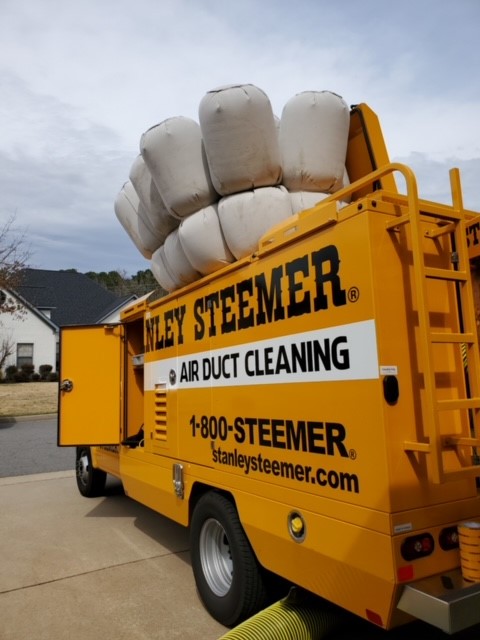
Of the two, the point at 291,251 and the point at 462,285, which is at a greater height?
the point at 291,251

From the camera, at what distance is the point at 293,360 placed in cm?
311

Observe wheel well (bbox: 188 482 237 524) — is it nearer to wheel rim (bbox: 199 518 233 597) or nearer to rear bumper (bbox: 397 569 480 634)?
wheel rim (bbox: 199 518 233 597)

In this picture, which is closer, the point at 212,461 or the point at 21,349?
the point at 212,461

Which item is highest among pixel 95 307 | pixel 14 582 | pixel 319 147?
pixel 95 307

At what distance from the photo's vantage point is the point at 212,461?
3.91 m

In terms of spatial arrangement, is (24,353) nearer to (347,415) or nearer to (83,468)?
(83,468)

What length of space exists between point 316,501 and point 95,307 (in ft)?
126

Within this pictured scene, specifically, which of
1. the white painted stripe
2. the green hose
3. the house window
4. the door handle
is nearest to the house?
the house window

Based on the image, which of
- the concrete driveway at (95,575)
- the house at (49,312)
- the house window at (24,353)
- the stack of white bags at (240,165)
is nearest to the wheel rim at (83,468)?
the concrete driveway at (95,575)

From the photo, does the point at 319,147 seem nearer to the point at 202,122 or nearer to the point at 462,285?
the point at 202,122

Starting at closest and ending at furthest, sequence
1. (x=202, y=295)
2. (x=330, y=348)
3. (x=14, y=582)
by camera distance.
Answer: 1. (x=330, y=348)
2. (x=202, y=295)
3. (x=14, y=582)

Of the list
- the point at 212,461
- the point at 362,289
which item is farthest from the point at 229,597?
the point at 362,289

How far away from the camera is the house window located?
3284 centimetres

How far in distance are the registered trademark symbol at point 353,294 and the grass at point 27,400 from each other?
62.6ft
